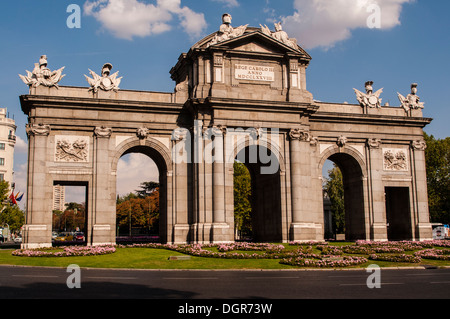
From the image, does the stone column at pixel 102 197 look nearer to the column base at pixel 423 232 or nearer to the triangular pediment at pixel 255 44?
the triangular pediment at pixel 255 44

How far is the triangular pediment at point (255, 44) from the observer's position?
42.3m

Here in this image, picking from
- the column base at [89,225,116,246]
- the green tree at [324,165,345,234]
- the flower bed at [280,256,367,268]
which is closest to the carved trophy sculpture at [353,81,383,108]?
the flower bed at [280,256,367,268]

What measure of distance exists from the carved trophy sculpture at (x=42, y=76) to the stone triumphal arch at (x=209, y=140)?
0.08 meters

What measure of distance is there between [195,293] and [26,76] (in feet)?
100

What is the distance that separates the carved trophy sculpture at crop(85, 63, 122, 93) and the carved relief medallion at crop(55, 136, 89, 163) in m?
4.53

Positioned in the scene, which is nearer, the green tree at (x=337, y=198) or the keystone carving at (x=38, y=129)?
the keystone carving at (x=38, y=129)

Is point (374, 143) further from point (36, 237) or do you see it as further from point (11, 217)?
point (11, 217)

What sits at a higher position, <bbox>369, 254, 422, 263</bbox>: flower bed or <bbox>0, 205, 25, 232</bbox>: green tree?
<bbox>0, 205, 25, 232</bbox>: green tree

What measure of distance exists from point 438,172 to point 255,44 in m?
47.0

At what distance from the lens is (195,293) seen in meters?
16.3

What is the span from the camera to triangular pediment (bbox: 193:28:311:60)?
139 ft

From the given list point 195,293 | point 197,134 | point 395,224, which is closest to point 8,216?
point 197,134

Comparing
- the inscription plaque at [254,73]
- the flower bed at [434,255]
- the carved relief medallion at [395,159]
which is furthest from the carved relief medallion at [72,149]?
the carved relief medallion at [395,159]

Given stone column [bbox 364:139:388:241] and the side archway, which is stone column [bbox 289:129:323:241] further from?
stone column [bbox 364:139:388:241]
